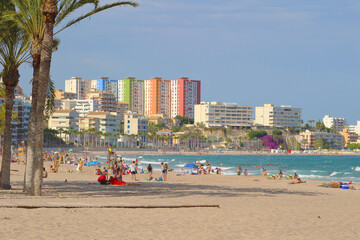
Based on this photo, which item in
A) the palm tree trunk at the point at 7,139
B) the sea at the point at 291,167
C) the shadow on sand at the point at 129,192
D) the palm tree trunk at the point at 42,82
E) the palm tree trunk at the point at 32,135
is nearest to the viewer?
the palm tree trunk at the point at 42,82

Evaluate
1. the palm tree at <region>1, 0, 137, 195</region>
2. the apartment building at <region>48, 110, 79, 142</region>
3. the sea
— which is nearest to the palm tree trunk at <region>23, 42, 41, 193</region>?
the palm tree at <region>1, 0, 137, 195</region>

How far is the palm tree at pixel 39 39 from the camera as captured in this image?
17.9m

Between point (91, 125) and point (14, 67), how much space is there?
17109 cm

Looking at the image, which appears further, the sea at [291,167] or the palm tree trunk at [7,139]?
the sea at [291,167]

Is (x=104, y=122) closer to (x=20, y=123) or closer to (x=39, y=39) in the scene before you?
(x=20, y=123)

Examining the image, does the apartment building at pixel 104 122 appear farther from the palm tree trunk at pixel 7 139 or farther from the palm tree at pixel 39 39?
the palm tree at pixel 39 39

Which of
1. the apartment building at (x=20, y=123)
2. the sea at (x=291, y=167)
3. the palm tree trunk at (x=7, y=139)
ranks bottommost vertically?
the sea at (x=291, y=167)

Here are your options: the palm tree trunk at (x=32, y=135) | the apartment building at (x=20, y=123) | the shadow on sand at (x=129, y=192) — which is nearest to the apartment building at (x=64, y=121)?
the apartment building at (x=20, y=123)

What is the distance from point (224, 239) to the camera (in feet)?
36.3

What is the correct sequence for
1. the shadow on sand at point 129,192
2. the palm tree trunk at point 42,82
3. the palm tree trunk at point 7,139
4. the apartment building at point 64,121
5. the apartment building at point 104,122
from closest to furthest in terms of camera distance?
the palm tree trunk at point 42,82 < the shadow on sand at point 129,192 < the palm tree trunk at point 7,139 < the apartment building at point 64,121 < the apartment building at point 104,122

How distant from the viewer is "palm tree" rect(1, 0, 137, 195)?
17.9 m

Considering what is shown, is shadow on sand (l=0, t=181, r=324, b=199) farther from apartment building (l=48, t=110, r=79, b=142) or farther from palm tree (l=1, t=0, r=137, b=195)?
apartment building (l=48, t=110, r=79, b=142)

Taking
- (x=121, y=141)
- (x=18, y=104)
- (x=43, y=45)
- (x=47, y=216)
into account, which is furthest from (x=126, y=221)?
(x=121, y=141)

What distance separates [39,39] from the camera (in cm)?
1900
